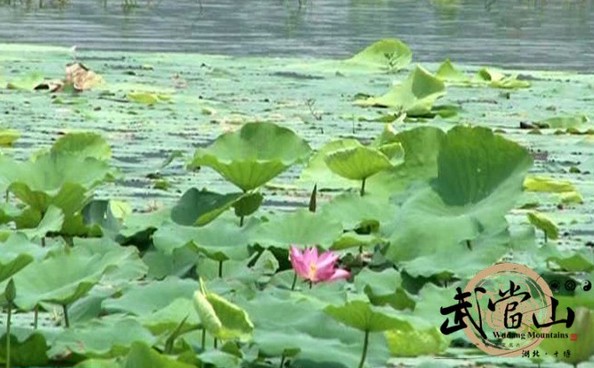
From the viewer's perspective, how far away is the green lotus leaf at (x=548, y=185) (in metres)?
3.07

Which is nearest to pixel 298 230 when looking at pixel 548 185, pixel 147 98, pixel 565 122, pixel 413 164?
pixel 413 164

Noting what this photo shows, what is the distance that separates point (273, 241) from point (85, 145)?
62 centimetres

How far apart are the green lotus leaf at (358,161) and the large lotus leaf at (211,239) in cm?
34

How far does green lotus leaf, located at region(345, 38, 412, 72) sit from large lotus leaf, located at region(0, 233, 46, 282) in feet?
12.3

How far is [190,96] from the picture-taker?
480cm

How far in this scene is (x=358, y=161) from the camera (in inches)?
98.1

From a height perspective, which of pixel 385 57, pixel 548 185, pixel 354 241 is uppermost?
pixel 354 241

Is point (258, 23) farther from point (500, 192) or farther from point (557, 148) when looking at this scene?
point (500, 192)

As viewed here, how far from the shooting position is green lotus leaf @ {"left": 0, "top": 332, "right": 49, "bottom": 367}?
172 centimetres

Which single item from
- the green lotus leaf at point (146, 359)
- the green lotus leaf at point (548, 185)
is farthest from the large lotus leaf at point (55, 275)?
the green lotus leaf at point (548, 185)

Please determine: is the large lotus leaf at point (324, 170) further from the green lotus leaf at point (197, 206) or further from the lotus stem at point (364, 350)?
the lotus stem at point (364, 350)

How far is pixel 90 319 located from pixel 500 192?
0.67 meters

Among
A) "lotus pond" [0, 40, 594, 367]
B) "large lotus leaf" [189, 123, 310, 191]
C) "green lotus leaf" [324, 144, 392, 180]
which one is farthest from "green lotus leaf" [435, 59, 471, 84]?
"large lotus leaf" [189, 123, 310, 191]

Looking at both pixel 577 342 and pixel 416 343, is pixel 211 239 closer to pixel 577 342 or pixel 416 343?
pixel 416 343
